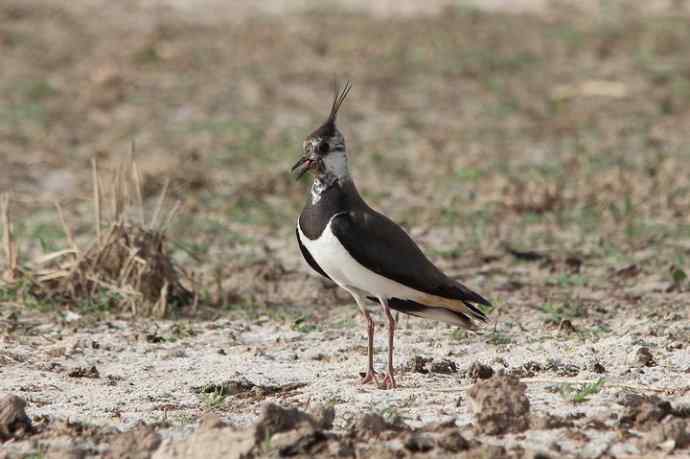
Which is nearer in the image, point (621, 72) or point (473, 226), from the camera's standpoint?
point (473, 226)

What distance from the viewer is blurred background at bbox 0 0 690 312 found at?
323 inches

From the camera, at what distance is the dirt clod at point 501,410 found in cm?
449

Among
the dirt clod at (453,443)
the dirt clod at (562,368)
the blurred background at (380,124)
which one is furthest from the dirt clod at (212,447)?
the blurred background at (380,124)

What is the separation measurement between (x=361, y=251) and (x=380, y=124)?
6.18m

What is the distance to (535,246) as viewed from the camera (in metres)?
8.21

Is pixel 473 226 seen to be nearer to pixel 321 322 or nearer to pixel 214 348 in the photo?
pixel 321 322

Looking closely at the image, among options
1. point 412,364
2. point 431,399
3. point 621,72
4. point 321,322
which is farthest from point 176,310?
point 621,72

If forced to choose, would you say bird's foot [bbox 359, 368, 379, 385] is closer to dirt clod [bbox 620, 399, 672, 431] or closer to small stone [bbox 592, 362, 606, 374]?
small stone [bbox 592, 362, 606, 374]

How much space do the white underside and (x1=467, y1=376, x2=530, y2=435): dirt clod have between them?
0.97 m

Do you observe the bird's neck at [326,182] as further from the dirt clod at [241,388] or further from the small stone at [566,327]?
the small stone at [566,327]

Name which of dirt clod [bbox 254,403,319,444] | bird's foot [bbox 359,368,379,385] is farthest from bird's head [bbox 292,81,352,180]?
dirt clod [bbox 254,403,319,444]

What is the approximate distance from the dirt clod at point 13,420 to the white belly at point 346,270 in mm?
1311

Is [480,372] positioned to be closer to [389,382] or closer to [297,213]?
[389,382]

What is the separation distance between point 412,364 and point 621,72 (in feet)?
24.9
